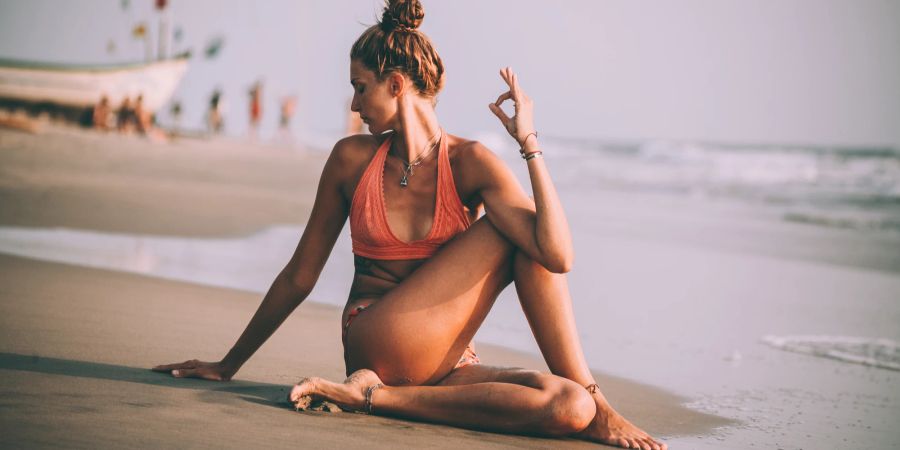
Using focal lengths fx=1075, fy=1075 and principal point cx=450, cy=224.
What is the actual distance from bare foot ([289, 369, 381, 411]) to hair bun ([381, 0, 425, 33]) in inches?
42.6

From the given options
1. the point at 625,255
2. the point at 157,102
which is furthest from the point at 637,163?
the point at 625,255

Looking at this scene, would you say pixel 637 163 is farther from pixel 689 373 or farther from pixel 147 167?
pixel 689 373

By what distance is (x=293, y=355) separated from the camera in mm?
4566

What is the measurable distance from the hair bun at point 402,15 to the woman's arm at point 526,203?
329 millimetres

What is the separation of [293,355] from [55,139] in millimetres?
13326

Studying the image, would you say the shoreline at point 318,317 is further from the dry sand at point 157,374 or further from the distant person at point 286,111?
the distant person at point 286,111

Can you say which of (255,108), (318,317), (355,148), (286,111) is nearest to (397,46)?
(355,148)

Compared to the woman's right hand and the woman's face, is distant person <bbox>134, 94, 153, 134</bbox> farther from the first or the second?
the woman's face

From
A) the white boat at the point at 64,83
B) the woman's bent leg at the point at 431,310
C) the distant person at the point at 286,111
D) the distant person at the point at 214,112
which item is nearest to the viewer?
the woman's bent leg at the point at 431,310

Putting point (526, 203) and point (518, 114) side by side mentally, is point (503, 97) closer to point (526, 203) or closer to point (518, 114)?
point (518, 114)

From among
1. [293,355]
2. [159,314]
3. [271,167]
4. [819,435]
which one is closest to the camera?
[819,435]

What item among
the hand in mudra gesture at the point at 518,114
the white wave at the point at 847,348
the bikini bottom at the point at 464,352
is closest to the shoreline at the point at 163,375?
the bikini bottom at the point at 464,352

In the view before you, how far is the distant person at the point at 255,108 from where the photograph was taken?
31.0m

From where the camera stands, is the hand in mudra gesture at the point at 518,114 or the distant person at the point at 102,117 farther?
the distant person at the point at 102,117
